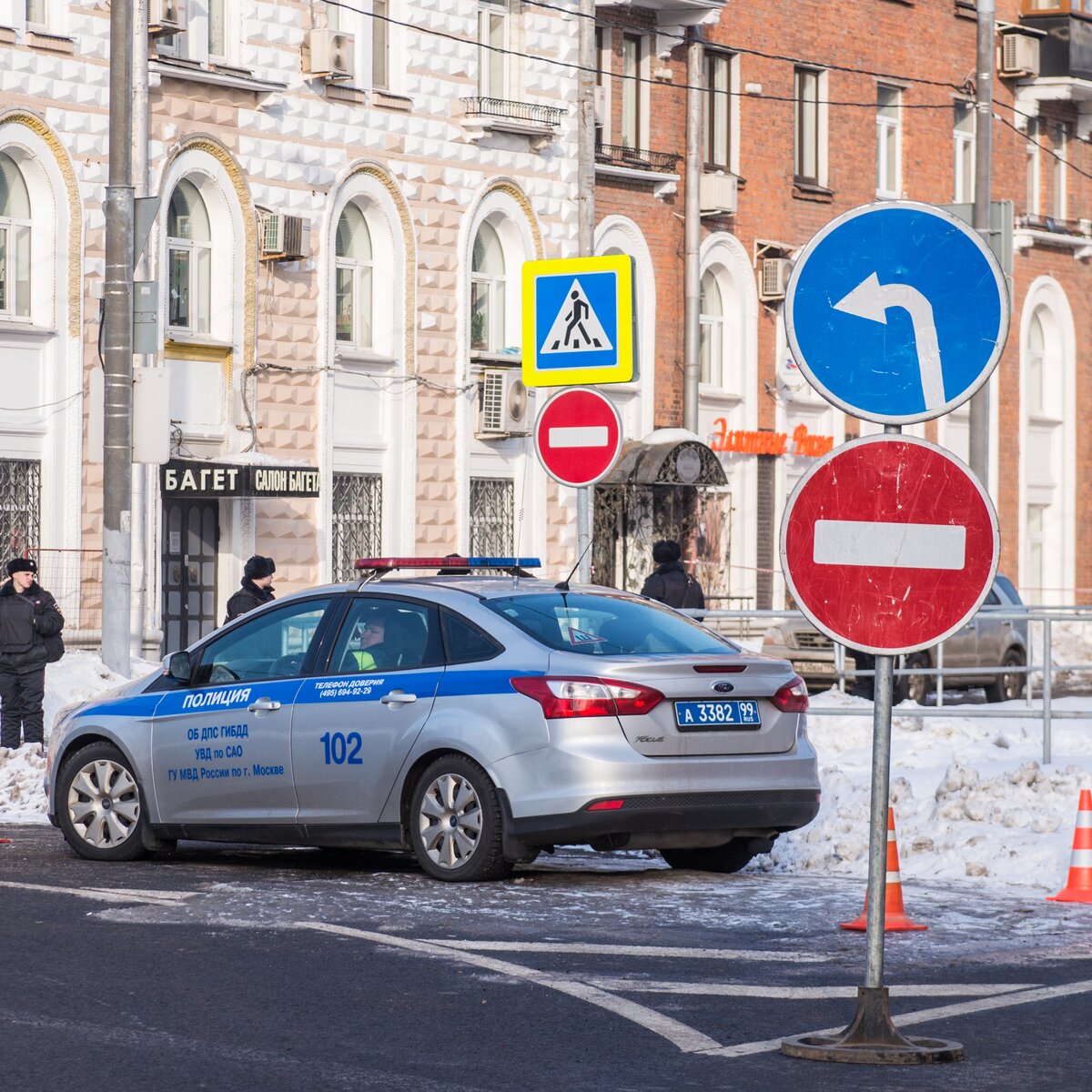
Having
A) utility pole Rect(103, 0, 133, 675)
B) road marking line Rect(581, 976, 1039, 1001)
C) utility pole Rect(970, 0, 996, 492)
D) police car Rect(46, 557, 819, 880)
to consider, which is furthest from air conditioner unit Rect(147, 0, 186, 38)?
road marking line Rect(581, 976, 1039, 1001)

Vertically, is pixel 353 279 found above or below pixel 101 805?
above

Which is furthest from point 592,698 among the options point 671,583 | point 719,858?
point 671,583

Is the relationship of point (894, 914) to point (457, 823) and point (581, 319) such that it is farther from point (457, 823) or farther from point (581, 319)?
point (581, 319)

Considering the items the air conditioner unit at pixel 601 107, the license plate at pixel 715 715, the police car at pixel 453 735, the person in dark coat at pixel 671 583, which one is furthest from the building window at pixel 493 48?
the license plate at pixel 715 715

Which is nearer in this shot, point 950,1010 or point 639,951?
point 950,1010

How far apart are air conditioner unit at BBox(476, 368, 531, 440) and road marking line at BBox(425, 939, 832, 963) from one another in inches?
864

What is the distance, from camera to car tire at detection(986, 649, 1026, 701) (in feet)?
86.6

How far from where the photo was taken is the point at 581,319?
47.6 ft

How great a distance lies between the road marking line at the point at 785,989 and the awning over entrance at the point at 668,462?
24.2m

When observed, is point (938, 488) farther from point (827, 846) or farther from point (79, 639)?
point (79, 639)

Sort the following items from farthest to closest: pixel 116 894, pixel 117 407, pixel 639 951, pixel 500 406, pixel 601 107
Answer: pixel 601 107 < pixel 500 406 < pixel 117 407 < pixel 116 894 < pixel 639 951

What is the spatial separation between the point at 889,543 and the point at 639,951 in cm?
291

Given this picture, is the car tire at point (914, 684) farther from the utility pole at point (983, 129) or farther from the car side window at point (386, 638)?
the car side window at point (386, 638)

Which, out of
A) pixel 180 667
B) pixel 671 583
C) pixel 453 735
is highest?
pixel 671 583
